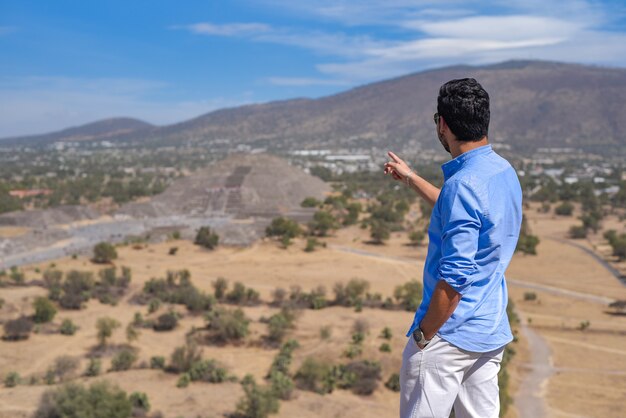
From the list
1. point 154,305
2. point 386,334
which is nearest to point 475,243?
point 386,334

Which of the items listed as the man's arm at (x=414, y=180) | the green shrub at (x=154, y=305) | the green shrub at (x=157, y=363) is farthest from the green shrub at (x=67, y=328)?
the man's arm at (x=414, y=180)

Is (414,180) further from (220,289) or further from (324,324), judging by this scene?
(220,289)

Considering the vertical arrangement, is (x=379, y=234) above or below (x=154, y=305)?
below

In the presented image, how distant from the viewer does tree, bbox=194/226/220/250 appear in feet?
139

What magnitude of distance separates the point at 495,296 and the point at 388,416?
12203 millimetres

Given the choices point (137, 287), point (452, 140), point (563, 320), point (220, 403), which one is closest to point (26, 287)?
point (137, 287)

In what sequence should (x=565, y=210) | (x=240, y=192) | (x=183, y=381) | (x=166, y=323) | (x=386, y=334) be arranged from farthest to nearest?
(x=240, y=192), (x=565, y=210), (x=166, y=323), (x=386, y=334), (x=183, y=381)

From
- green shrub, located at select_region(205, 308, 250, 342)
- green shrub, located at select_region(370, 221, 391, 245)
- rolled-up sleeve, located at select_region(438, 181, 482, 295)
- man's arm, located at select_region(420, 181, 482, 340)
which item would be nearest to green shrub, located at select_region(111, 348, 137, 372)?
green shrub, located at select_region(205, 308, 250, 342)

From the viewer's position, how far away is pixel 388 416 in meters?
14.2

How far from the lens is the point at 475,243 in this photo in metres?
2.69

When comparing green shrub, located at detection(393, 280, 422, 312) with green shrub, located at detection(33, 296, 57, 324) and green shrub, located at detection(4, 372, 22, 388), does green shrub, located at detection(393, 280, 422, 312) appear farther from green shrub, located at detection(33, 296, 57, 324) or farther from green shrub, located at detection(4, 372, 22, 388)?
green shrub, located at detection(4, 372, 22, 388)

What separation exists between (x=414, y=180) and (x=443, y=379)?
1343 mm

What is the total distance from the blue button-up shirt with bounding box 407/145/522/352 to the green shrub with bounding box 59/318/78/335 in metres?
21.9

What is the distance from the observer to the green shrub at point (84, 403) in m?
→ 12.7
